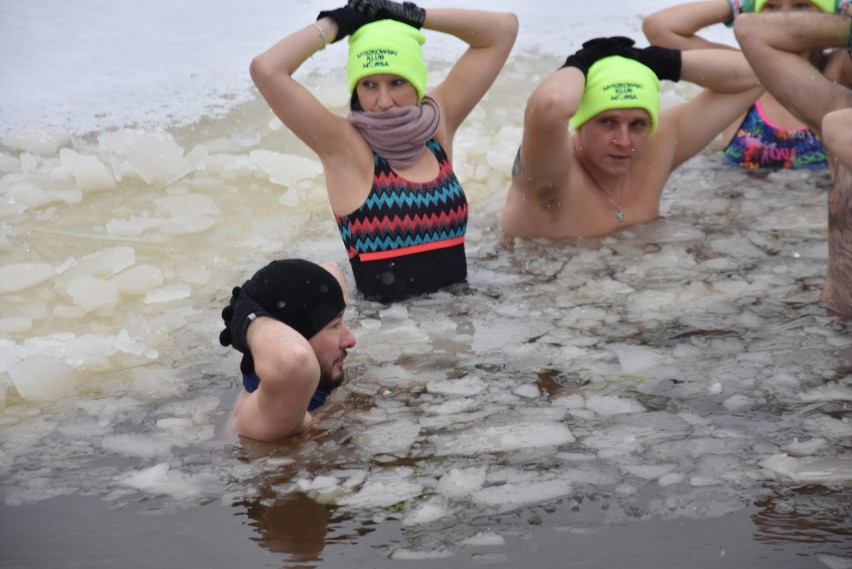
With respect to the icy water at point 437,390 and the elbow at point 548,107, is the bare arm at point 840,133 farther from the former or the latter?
the elbow at point 548,107

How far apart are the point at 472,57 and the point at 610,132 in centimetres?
67

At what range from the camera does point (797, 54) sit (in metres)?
4.03

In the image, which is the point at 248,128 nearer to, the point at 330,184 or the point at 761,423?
the point at 330,184

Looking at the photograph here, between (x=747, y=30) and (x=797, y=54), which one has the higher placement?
(x=747, y=30)

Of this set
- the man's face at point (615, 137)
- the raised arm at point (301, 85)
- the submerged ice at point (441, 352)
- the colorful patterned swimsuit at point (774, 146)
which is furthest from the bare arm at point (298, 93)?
the colorful patterned swimsuit at point (774, 146)

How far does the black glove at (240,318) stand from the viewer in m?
3.25

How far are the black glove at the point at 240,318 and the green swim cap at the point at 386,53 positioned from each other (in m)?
1.32

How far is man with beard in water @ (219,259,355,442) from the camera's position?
3.10 meters

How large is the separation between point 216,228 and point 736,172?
8.88 feet

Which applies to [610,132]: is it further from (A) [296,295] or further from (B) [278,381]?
(B) [278,381]

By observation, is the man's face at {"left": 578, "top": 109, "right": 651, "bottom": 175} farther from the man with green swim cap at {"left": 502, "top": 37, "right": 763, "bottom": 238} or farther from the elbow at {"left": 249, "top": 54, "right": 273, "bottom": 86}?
the elbow at {"left": 249, "top": 54, "right": 273, "bottom": 86}

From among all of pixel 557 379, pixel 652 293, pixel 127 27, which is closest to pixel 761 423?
pixel 557 379

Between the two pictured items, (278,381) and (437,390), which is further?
Result: (437,390)

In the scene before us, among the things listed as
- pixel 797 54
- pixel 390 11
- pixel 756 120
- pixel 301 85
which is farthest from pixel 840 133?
pixel 756 120
